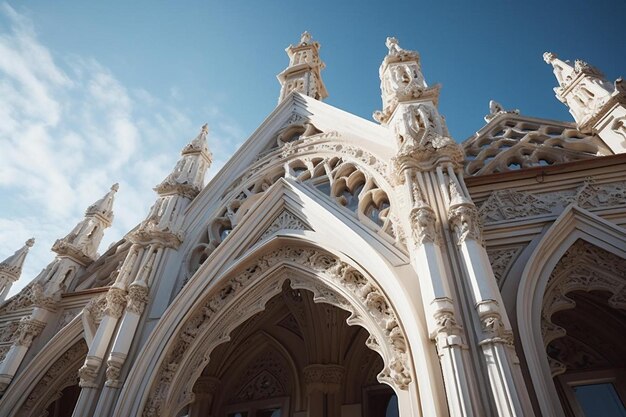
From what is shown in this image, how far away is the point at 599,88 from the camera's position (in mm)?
9086

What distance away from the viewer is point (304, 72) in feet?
48.9

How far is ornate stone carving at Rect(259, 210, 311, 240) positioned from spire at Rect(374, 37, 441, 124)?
275 centimetres

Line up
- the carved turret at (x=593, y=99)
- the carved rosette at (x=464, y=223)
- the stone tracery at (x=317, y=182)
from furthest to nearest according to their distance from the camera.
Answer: the carved turret at (x=593, y=99)
the stone tracery at (x=317, y=182)
the carved rosette at (x=464, y=223)

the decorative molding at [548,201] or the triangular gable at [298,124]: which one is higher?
the triangular gable at [298,124]

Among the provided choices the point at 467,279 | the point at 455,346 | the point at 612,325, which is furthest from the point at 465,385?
the point at 612,325

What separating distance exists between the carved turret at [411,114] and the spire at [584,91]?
12.5 feet

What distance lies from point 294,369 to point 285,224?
377 centimetres

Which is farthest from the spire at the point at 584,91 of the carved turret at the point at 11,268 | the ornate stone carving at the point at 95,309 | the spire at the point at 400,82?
the carved turret at the point at 11,268

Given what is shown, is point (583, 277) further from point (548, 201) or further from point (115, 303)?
point (115, 303)

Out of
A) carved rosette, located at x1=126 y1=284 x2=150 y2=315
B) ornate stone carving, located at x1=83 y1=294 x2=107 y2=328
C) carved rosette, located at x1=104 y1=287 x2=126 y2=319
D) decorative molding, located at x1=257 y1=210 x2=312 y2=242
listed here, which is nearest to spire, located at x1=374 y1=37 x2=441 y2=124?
decorative molding, located at x1=257 y1=210 x2=312 y2=242

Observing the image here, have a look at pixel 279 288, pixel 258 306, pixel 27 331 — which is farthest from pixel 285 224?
pixel 27 331

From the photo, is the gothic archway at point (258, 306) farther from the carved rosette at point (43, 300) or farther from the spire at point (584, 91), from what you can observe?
the spire at point (584, 91)

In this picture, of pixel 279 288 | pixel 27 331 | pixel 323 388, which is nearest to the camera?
pixel 279 288

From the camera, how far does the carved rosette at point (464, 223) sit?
515cm
